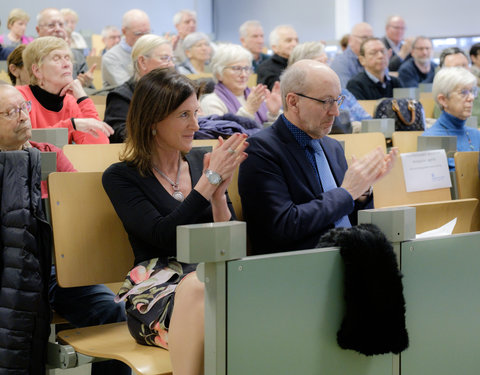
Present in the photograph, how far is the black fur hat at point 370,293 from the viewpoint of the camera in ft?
4.99

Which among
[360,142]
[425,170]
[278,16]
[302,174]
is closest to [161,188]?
[302,174]

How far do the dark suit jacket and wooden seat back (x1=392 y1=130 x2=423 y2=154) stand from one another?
5.27 feet

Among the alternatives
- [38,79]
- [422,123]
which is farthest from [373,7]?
[38,79]

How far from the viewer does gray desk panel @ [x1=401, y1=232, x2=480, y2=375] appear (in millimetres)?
1641

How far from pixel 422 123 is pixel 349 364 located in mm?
3225

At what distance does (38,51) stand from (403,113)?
224 centimetres

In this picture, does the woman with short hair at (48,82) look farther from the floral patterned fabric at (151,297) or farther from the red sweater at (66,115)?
the floral patterned fabric at (151,297)

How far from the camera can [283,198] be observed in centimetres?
222

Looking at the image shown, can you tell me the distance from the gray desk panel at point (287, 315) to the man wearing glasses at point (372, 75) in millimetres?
4488

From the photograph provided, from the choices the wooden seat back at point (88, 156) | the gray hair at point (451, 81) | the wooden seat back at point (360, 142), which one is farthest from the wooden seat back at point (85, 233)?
the gray hair at point (451, 81)

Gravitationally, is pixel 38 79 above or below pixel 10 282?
above

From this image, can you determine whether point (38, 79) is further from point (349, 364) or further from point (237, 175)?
point (349, 364)

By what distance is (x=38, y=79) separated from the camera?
3.38m

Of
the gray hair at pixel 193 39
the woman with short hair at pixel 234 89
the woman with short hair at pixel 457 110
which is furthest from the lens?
the gray hair at pixel 193 39
